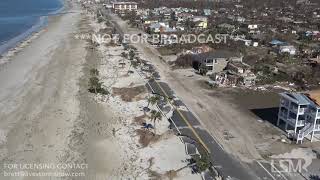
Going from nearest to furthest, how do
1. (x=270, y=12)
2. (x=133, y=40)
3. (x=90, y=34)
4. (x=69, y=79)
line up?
1. (x=69, y=79)
2. (x=133, y=40)
3. (x=90, y=34)
4. (x=270, y=12)

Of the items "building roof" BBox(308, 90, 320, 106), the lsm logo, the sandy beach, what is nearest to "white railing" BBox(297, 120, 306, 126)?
"building roof" BBox(308, 90, 320, 106)

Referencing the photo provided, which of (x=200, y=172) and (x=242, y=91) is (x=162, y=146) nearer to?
(x=200, y=172)

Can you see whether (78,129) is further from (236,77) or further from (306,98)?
(236,77)

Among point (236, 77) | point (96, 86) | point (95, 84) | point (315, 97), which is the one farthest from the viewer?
point (236, 77)

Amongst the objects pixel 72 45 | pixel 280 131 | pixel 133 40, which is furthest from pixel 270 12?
pixel 280 131

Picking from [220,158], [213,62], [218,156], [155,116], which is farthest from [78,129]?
[213,62]

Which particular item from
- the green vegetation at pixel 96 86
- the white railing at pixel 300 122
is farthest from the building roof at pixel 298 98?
the green vegetation at pixel 96 86

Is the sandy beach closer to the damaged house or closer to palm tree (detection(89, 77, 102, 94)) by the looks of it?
palm tree (detection(89, 77, 102, 94))
